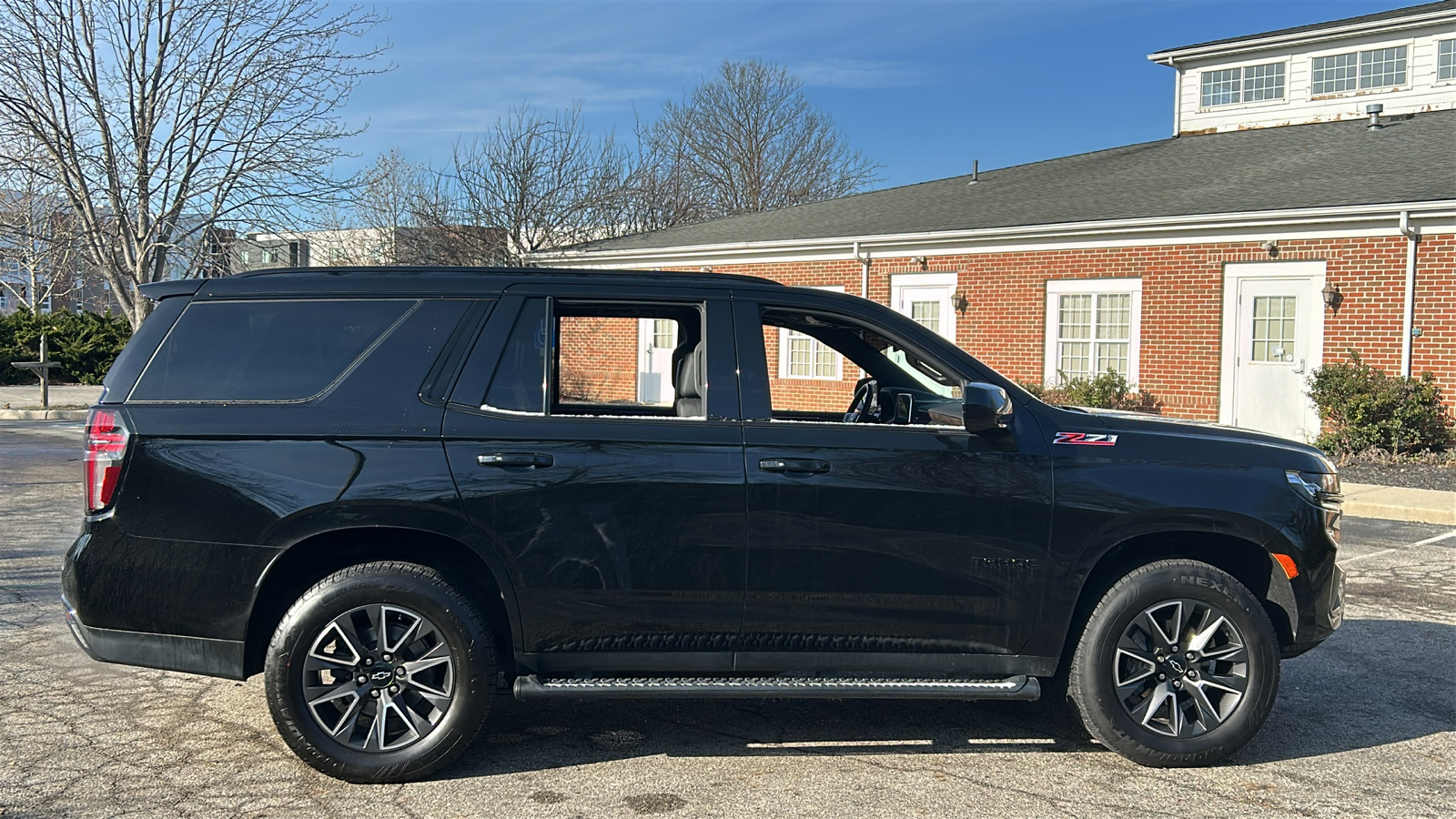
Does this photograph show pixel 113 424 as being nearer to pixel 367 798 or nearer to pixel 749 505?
pixel 367 798

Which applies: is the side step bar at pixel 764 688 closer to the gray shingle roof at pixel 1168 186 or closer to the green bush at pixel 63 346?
the gray shingle roof at pixel 1168 186

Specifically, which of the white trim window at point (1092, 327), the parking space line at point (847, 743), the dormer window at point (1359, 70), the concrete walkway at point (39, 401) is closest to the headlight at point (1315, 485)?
the parking space line at point (847, 743)

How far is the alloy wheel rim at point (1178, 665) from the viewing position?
4.40m

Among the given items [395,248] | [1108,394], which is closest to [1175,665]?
[1108,394]

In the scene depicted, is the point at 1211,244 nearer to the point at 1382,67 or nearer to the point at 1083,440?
the point at 1382,67

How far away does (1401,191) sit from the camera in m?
15.5

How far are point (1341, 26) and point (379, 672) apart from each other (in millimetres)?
22285

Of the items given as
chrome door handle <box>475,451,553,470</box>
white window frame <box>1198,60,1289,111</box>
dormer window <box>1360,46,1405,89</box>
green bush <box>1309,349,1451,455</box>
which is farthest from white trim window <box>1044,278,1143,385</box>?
chrome door handle <box>475,451,553,470</box>

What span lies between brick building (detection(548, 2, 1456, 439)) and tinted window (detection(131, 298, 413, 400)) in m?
15.1

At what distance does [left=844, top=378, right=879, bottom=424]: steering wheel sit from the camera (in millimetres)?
4949

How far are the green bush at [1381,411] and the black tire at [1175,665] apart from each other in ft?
40.2

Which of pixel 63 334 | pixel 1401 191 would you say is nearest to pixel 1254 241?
pixel 1401 191

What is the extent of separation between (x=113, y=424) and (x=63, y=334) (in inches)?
1254

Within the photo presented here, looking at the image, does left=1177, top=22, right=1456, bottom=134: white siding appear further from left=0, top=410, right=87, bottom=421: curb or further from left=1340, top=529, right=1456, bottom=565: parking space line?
left=0, top=410, right=87, bottom=421: curb
